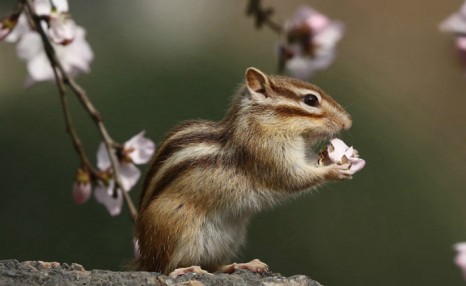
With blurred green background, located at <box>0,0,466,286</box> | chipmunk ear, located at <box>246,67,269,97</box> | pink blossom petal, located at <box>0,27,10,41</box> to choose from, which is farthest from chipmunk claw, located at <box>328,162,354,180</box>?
blurred green background, located at <box>0,0,466,286</box>

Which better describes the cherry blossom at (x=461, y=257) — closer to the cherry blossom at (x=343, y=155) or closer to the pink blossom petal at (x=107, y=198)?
the cherry blossom at (x=343, y=155)

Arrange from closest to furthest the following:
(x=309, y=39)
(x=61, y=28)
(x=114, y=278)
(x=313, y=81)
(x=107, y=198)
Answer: (x=114, y=278)
(x=61, y=28)
(x=107, y=198)
(x=309, y=39)
(x=313, y=81)

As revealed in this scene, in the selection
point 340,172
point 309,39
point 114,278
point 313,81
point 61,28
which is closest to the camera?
point 114,278

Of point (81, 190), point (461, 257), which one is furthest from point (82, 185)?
point (461, 257)

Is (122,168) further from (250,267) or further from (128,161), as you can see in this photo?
(250,267)

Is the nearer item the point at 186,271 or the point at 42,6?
the point at 186,271

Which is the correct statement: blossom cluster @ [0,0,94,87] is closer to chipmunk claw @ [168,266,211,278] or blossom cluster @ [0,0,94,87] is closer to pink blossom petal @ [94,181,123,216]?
pink blossom petal @ [94,181,123,216]
